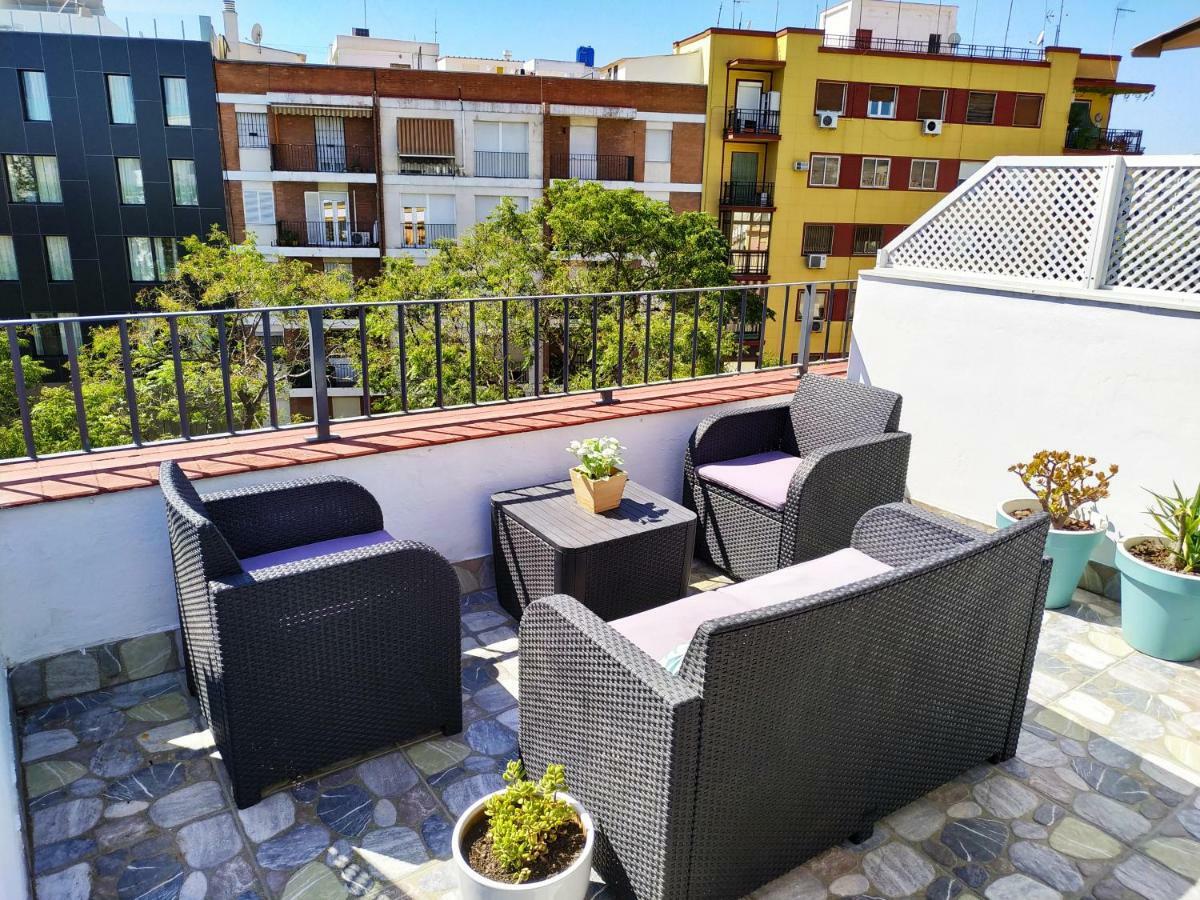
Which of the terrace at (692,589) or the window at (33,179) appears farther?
the window at (33,179)

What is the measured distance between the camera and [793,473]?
3789 millimetres

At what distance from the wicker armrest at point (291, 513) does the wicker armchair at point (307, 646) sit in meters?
0.02

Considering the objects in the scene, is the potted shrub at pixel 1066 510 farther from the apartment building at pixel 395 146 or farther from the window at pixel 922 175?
the window at pixel 922 175

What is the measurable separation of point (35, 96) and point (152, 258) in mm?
4965

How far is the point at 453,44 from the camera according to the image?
102ft

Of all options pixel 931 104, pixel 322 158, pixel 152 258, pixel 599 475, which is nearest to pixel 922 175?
pixel 931 104

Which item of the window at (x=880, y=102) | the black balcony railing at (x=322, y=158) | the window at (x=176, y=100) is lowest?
the black balcony railing at (x=322, y=158)

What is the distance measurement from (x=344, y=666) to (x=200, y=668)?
1.54 ft

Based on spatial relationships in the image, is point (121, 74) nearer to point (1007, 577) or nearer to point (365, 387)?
point (365, 387)

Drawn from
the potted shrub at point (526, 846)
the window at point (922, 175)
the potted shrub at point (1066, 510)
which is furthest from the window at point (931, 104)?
the potted shrub at point (526, 846)

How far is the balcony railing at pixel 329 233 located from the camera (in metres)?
23.3

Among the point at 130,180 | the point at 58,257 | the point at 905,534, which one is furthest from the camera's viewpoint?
the point at 58,257

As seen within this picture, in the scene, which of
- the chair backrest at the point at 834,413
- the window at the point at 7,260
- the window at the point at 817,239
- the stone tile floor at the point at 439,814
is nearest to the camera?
the stone tile floor at the point at 439,814

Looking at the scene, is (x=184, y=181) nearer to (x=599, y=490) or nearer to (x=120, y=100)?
(x=120, y=100)
